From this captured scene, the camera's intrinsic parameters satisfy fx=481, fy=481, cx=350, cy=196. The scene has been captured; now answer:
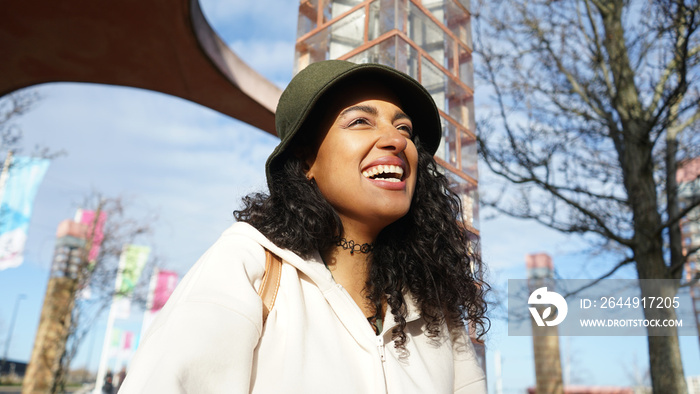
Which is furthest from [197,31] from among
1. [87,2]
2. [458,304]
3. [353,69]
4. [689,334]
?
[689,334]

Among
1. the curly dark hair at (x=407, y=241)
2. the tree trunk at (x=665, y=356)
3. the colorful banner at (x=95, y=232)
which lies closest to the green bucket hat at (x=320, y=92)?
the curly dark hair at (x=407, y=241)

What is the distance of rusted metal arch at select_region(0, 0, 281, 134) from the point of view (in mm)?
4844

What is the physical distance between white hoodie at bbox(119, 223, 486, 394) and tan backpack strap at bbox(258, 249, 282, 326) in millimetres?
16

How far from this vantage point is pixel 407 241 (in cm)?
179

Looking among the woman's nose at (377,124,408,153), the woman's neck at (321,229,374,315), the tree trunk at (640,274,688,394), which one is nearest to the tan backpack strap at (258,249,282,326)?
the woman's neck at (321,229,374,315)

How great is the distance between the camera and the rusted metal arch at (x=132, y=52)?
484 centimetres

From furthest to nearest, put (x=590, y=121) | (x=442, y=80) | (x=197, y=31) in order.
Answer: (x=590, y=121)
(x=197, y=31)
(x=442, y=80)

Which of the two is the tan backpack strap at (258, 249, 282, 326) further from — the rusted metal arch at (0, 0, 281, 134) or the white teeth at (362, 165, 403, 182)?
the rusted metal arch at (0, 0, 281, 134)

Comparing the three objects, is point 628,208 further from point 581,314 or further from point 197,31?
point 197,31

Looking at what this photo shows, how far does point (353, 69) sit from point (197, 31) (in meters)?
4.14

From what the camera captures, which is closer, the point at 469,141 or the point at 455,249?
the point at 455,249

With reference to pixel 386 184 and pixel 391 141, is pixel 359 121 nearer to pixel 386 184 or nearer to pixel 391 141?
pixel 391 141

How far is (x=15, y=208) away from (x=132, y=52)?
5.03 meters

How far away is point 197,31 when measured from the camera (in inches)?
201
